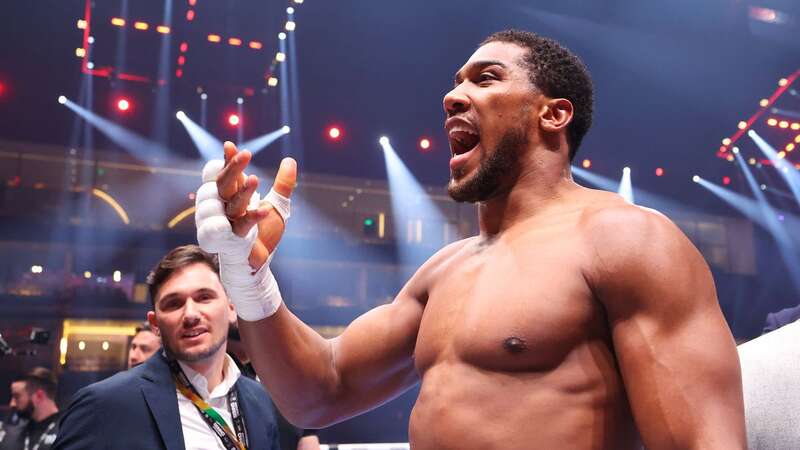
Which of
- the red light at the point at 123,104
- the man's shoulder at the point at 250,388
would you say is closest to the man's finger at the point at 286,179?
the man's shoulder at the point at 250,388

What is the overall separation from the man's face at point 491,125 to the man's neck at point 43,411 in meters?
4.69

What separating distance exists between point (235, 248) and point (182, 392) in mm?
1272

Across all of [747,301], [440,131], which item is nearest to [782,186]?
[747,301]

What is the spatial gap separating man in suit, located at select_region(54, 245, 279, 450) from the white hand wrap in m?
0.88

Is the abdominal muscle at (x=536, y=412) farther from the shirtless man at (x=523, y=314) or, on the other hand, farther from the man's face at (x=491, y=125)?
the man's face at (x=491, y=125)

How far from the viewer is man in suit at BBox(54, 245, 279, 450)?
7.35 feet

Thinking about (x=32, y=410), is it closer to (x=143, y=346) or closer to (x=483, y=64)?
(x=143, y=346)

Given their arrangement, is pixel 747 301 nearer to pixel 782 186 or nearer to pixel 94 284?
pixel 782 186

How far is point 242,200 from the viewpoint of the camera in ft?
4.67

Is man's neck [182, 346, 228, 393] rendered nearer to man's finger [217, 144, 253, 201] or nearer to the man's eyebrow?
man's finger [217, 144, 253, 201]

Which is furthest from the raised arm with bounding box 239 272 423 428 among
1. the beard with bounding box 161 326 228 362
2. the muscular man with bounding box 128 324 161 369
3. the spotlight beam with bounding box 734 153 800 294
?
the spotlight beam with bounding box 734 153 800 294

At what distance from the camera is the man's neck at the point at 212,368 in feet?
8.61

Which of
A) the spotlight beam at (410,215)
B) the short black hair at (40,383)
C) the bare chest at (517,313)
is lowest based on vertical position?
the short black hair at (40,383)

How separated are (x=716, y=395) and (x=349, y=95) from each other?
9686mm
